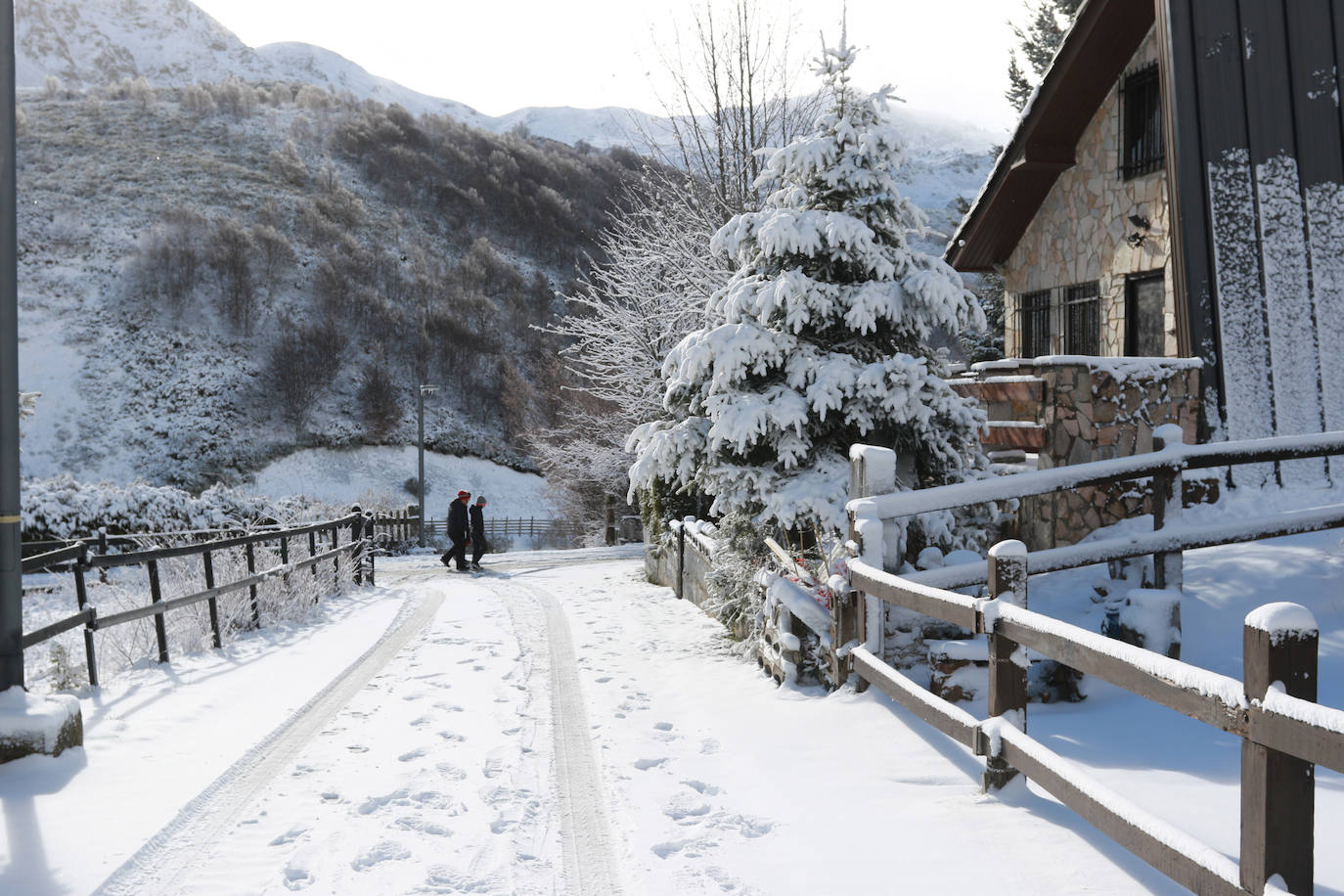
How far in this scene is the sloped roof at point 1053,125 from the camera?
1150 cm

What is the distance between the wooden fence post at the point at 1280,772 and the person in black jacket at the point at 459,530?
61.1ft

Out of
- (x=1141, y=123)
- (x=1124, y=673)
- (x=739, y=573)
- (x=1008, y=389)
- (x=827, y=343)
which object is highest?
(x=1141, y=123)

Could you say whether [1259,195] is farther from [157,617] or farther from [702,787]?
[157,617]

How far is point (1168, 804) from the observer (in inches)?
162

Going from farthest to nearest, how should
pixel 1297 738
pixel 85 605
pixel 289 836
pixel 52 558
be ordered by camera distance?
pixel 85 605
pixel 52 558
pixel 289 836
pixel 1297 738

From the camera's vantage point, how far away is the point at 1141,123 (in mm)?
11766

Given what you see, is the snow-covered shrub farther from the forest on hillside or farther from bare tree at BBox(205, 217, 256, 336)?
bare tree at BBox(205, 217, 256, 336)

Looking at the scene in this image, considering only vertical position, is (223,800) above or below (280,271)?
below

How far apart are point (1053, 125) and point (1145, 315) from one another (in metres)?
2.95

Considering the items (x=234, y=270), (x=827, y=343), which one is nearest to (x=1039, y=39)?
(x=827, y=343)

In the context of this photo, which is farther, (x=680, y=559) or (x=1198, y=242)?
(x=680, y=559)

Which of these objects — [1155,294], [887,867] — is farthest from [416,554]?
[887,867]

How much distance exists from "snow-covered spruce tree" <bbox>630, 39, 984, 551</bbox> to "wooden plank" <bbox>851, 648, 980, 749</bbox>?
1953 mm

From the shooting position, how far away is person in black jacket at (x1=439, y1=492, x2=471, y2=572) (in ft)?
67.6
